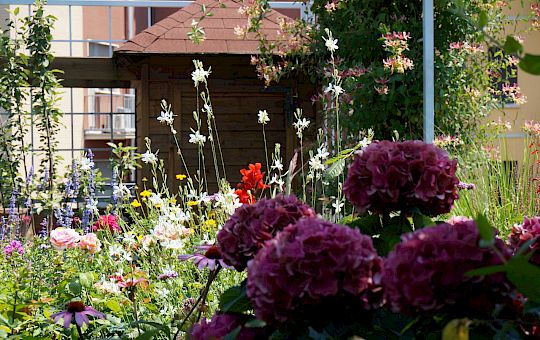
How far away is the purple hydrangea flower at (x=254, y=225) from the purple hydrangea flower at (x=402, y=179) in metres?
0.11

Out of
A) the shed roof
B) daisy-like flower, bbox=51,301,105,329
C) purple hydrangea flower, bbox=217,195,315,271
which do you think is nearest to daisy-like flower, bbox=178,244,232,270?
daisy-like flower, bbox=51,301,105,329

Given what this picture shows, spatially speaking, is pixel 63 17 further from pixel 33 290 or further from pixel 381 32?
pixel 33 290

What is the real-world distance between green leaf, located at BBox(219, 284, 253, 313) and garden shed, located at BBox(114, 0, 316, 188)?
6871mm

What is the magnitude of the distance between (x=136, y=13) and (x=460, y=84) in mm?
17089

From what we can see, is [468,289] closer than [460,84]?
Yes

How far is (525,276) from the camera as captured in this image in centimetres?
99

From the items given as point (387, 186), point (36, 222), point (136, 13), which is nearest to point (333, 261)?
point (387, 186)

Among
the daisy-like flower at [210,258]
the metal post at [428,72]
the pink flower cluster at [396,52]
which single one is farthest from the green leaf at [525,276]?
the pink flower cluster at [396,52]

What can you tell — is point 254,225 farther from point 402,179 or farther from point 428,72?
point 428,72

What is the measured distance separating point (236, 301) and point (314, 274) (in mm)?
315

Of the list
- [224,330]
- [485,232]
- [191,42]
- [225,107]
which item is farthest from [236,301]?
[225,107]

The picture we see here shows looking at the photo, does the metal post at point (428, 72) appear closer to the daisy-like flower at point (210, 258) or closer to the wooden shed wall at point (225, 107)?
the wooden shed wall at point (225, 107)

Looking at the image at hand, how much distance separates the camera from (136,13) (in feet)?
73.7

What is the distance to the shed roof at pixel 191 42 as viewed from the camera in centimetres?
810
